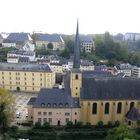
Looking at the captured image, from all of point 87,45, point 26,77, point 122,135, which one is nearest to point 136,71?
point 87,45

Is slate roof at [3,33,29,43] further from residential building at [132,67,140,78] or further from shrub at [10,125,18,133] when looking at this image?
shrub at [10,125,18,133]

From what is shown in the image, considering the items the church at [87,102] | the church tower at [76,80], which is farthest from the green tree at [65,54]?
the church tower at [76,80]

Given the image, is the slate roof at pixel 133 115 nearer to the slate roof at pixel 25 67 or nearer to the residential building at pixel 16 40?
the slate roof at pixel 25 67

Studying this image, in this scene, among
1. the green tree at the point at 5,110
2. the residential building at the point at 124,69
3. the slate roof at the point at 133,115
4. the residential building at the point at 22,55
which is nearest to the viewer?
the green tree at the point at 5,110

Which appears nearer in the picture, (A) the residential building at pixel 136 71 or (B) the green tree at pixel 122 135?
(B) the green tree at pixel 122 135

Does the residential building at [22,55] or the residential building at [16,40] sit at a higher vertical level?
the residential building at [16,40]

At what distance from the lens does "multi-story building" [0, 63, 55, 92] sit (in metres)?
89.9

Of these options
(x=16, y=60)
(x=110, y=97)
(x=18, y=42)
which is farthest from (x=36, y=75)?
(x=18, y=42)

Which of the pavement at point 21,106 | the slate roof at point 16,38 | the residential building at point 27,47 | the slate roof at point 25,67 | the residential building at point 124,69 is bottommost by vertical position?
the pavement at point 21,106

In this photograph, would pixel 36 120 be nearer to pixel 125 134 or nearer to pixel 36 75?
pixel 125 134

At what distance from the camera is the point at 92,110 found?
207 feet

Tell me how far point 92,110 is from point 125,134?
18.0 meters

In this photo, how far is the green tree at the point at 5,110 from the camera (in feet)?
189

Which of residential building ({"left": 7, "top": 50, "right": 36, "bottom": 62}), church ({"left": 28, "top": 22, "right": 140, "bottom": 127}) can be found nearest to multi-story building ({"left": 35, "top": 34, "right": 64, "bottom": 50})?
residential building ({"left": 7, "top": 50, "right": 36, "bottom": 62})
